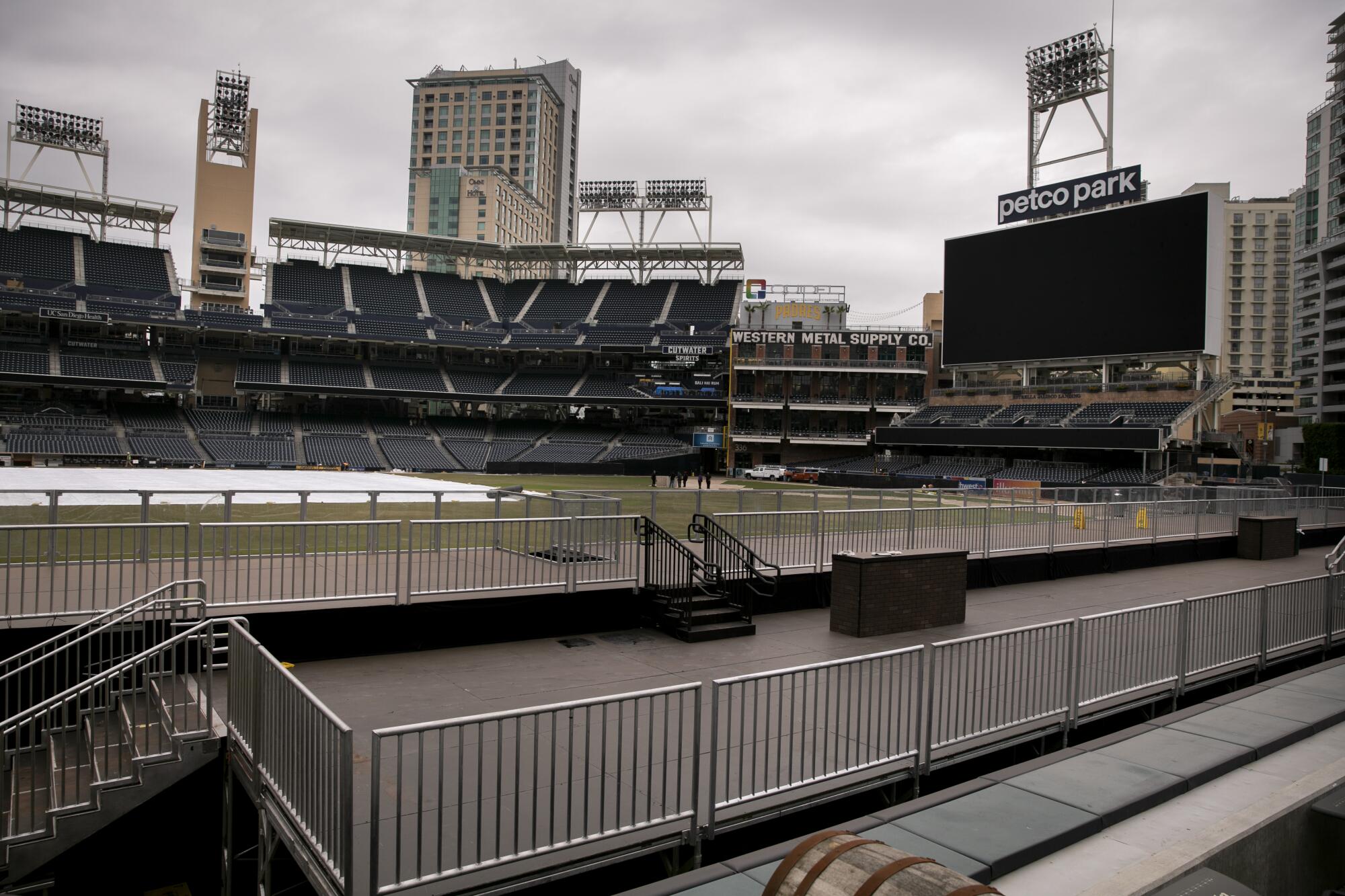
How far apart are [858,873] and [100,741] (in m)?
7.39

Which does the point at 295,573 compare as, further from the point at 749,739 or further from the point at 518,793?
the point at 518,793

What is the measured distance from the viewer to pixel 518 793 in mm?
5148

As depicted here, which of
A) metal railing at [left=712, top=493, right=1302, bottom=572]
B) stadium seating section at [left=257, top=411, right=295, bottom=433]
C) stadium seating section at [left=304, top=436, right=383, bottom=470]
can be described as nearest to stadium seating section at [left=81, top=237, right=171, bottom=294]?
stadium seating section at [left=257, top=411, right=295, bottom=433]

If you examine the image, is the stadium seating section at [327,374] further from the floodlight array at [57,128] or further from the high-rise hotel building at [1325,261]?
the high-rise hotel building at [1325,261]

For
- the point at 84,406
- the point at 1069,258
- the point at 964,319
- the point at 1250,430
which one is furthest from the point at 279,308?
the point at 1250,430

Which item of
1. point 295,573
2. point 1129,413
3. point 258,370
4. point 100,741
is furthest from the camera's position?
point 258,370

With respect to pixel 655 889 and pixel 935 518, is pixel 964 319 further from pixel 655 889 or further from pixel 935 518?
pixel 655 889

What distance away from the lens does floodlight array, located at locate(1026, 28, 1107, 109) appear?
62750 millimetres

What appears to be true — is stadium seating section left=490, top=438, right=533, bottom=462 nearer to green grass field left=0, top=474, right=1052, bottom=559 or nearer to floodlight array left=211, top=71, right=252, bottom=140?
green grass field left=0, top=474, right=1052, bottom=559

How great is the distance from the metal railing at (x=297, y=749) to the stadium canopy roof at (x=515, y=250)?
79.7 metres

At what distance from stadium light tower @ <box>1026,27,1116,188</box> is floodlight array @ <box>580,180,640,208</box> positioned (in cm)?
4124

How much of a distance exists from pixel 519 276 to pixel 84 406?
1832 inches

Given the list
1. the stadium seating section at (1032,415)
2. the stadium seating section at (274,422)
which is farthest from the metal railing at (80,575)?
the stadium seating section at (274,422)

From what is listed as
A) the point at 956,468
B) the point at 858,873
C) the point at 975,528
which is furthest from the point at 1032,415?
the point at 858,873
